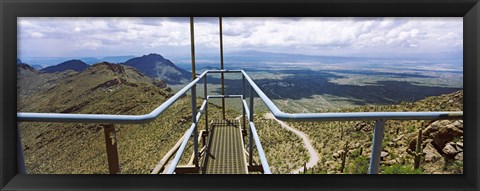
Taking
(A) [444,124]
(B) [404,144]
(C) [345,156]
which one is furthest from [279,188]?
(C) [345,156]

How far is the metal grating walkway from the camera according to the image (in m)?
1.93

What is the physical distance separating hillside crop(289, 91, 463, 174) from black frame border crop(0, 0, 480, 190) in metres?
0.05

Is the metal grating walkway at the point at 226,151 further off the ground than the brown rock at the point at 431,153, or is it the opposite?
the metal grating walkway at the point at 226,151

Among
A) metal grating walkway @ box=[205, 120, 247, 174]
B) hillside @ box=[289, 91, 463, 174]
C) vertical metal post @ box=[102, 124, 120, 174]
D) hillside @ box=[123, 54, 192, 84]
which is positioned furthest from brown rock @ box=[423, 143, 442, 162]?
hillside @ box=[123, 54, 192, 84]

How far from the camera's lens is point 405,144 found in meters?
6.09

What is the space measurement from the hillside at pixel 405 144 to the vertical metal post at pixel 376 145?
0.9 inches

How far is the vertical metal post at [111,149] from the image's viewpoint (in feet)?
2.84

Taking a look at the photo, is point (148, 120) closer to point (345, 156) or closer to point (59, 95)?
point (345, 156)

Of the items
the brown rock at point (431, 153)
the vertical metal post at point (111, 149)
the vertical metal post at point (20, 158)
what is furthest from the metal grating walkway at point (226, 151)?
the brown rock at point (431, 153)
